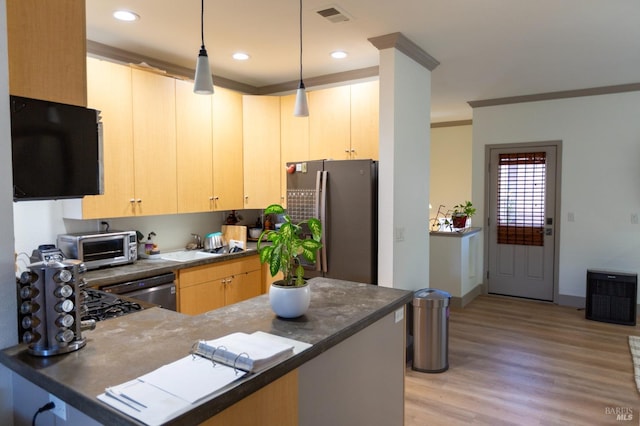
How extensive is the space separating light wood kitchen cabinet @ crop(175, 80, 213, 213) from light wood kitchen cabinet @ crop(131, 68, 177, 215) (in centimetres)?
7

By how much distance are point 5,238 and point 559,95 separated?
589 cm

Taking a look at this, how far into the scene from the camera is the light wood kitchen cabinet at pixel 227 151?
164 inches

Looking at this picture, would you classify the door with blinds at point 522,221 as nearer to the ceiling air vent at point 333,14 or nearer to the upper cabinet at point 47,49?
the ceiling air vent at point 333,14

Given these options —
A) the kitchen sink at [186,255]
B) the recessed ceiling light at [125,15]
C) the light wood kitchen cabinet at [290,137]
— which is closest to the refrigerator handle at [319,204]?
the light wood kitchen cabinet at [290,137]

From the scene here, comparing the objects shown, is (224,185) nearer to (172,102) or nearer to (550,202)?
(172,102)

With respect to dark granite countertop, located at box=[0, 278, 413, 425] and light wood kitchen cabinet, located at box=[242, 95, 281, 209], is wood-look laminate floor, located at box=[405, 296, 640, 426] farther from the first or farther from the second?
light wood kitchen cabinet, located at box=[242, 95, 281, 209]

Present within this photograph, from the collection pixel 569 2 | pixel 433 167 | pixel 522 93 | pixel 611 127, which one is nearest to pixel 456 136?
pixel 433 167

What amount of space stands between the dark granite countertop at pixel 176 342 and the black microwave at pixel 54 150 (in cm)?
58

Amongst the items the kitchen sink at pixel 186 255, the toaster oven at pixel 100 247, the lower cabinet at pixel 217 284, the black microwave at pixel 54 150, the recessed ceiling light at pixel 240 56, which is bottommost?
the lower cabinet at pixel 217 284

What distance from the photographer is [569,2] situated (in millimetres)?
2742

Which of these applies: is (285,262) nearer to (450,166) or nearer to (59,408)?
(59,408)

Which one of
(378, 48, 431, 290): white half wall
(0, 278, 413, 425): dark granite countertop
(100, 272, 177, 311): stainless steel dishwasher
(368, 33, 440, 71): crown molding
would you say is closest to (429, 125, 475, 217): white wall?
(378, 48, 431, 290): white half wall

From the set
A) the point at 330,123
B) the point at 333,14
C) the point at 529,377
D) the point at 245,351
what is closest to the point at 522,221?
the point at 529,377

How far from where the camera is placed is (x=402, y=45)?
340 cm
